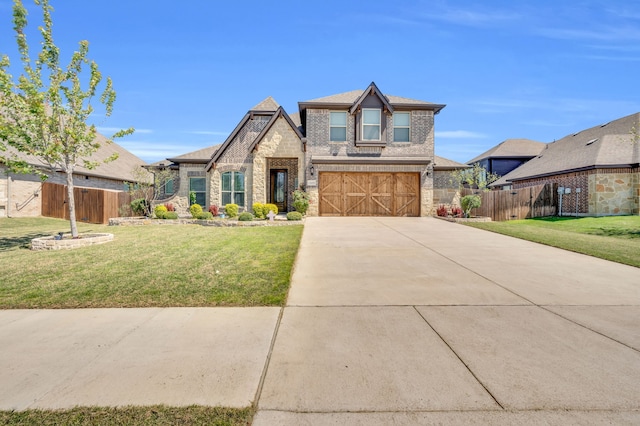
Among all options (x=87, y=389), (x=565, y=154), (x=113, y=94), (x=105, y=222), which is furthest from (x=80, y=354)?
(x=565, y=154)

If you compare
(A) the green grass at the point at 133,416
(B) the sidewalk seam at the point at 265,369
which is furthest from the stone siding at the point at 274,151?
(A) the green grass at the point at 133,416

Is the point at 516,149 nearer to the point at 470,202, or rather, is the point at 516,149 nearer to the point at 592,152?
the point at 592,152

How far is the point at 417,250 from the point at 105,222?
1763 centimetres

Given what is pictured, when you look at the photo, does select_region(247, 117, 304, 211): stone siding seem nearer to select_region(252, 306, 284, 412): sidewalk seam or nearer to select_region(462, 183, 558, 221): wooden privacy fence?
select_region(462, 183, 558, 221): wooden privacy fence

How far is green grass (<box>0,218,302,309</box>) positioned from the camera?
4.94 meters

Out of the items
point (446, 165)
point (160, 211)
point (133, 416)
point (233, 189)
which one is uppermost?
point (446, 165)

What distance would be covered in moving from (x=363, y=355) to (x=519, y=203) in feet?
70.2

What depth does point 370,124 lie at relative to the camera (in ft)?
66.4

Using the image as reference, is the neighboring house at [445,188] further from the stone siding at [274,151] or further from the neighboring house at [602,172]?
the stone siding at [274,151]

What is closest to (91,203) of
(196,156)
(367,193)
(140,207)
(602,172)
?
(140,207)

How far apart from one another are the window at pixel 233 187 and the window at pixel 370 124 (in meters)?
8.35

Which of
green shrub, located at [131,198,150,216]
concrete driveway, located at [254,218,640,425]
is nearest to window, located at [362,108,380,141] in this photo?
green shrub, located at [131,198,150,216]

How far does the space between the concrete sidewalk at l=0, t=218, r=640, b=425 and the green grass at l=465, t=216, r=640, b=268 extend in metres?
3.63

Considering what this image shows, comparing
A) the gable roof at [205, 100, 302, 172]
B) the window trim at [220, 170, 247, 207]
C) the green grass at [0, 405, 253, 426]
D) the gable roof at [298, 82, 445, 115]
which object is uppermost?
the gable roof at [298, 82, 445, 115]
